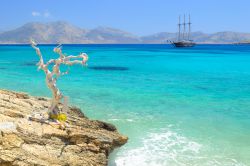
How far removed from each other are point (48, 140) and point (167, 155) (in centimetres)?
549

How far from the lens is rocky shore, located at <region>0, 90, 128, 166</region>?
10750 mm

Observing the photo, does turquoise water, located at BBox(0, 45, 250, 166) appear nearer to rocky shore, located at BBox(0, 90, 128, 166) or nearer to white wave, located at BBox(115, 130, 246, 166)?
white wave, located at BBox(115, 130, 246, 166)

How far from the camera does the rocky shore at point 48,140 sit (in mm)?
10750

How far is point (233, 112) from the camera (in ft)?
74.3

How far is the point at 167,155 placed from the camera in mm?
14883

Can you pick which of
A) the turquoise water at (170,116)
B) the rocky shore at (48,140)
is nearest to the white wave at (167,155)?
the turquoise water at (170,116)

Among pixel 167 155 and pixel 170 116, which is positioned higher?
pixel 170 116

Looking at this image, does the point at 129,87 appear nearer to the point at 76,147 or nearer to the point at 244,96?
the point at 244,96

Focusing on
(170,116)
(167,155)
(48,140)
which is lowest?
(167,155)

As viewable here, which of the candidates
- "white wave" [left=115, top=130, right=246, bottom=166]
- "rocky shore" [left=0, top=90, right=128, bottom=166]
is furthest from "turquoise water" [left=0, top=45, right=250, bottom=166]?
"rocky shore" [left=0, top=90, right=128, bottom=166]

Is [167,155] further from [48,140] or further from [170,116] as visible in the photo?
[170,116]

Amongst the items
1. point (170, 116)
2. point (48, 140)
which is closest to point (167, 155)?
point (48, 140)

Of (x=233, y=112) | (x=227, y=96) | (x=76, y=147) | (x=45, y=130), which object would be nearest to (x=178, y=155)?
(x=76, y=147)

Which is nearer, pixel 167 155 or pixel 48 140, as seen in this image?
pixel 48 140
